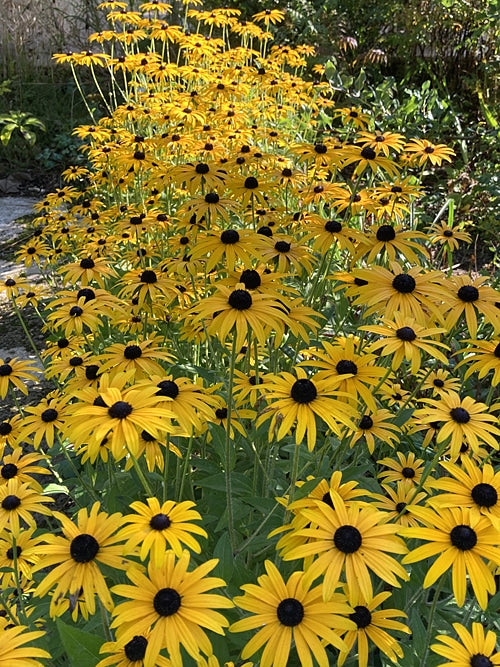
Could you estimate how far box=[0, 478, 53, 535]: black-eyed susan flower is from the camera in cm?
143

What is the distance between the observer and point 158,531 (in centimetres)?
111

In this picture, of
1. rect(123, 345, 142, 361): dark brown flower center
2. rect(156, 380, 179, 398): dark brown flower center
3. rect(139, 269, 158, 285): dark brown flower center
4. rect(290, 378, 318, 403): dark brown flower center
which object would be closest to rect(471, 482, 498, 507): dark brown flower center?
rect(290, 378, 318, 403): dark brown flower center

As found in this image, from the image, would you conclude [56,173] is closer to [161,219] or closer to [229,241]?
[161,219]

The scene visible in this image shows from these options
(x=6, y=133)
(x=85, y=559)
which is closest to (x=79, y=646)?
(x=85, y=559)

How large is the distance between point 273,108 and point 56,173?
3312 millimetres

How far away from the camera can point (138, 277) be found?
2234 millimetres

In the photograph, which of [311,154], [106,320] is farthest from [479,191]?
[106,320]

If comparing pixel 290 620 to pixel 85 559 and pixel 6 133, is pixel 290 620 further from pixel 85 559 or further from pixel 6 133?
pixel 6 133

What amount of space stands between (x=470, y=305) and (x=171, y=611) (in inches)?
41.6

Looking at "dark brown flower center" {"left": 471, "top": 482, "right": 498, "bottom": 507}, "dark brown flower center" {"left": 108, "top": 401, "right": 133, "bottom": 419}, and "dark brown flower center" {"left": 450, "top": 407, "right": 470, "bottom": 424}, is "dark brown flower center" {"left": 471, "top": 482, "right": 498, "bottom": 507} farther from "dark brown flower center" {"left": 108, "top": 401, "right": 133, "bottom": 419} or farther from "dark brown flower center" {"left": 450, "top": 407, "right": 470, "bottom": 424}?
Answer: "dark brown flower center" {"left": 108, "top": 401, "right": 133, "bottom": 419}

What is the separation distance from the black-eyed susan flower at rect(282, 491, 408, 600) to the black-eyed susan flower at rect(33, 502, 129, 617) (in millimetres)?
325

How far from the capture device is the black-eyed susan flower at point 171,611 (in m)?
0.97

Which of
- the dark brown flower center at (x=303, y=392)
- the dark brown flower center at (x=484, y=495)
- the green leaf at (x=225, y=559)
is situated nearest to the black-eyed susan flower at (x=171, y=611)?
the green leaf at (x=225, y=559)

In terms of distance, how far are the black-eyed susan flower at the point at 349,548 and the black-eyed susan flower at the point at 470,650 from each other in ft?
0.44
